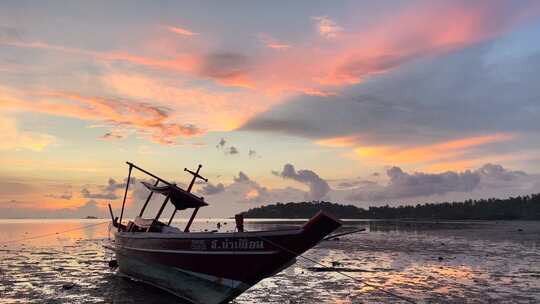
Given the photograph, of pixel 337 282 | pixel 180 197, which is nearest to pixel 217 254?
pixel 180 197

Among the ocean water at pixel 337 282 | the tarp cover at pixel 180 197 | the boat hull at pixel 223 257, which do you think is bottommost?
the ocean water at pixel 337 282

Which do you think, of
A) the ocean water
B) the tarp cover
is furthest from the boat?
the ocean water

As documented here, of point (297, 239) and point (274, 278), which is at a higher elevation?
point (297, 239)

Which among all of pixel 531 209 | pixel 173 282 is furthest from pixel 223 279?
pixel 531 209

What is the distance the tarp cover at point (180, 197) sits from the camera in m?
19.4

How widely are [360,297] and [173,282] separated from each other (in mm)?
7269

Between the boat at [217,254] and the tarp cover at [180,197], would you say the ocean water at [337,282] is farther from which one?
the tarp cover at [180,197]

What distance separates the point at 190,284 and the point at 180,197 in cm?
368

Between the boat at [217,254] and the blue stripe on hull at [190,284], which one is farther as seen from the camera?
the blue stripe on hull at [190,284]

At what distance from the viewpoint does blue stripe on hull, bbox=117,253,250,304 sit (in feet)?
54.9

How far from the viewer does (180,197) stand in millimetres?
19672

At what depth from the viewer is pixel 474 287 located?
2073 cm

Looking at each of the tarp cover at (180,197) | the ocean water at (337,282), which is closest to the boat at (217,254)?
the tarp cover at (180,197)

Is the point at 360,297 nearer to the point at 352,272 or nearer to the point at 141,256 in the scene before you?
the point at 352,272
